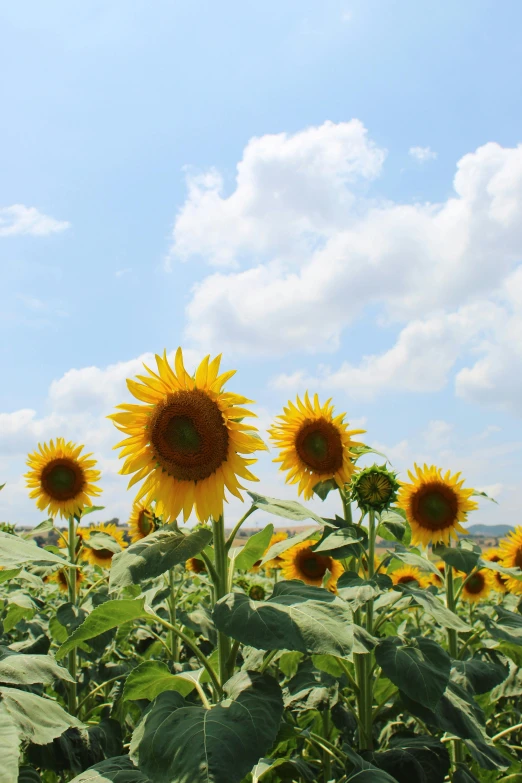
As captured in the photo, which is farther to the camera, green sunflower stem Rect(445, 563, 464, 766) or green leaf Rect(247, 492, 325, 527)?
green sunflower stem Rect(445, 563, 464, 766)

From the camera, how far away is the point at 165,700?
2082 millimetres

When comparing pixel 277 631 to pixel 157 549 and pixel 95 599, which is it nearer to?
pixel 157 549

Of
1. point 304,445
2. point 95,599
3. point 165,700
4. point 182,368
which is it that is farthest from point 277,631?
point 95,599

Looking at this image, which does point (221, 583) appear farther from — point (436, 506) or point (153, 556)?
point (436, 506)

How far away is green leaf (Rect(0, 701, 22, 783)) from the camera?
1.26m

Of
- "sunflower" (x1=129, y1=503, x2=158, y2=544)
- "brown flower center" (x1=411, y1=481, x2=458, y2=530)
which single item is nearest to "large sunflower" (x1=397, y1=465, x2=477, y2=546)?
"brown flower center" (x1=411, y1=481, x2=458, y2=530)

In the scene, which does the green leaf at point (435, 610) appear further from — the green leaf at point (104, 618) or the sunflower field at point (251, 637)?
the green leaf at point (104, 618)

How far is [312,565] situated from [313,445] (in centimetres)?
188

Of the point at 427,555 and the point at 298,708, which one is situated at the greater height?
the point at 427,555

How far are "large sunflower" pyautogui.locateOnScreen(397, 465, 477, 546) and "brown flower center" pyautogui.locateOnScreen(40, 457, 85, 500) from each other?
3.38m

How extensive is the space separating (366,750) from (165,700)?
1.30 metres

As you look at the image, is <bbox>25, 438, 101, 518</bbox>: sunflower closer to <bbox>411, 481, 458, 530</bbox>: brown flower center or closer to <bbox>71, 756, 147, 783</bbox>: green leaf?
<bbox>411, 481, 458, 530</bbox>: brown flower center

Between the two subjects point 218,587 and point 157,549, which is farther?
point 218,587

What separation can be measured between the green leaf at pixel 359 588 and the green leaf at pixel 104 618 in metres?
1.00
